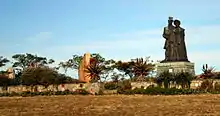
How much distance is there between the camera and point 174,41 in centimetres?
4578

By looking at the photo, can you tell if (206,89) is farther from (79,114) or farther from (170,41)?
(79,114)

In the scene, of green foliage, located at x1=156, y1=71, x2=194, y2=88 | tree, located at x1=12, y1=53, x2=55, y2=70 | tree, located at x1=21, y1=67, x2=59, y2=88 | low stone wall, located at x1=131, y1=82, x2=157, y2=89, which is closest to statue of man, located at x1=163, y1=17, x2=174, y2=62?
low stone wall, located at x1=131, y1=82, x2=157, y2=89

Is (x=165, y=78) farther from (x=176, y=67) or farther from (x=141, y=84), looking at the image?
(x=176, y=67)

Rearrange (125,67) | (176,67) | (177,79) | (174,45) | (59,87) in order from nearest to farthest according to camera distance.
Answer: (177,79) → (176,67) → (174,45) → (59,87) → (125,67)

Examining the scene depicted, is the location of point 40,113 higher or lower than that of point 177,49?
lower

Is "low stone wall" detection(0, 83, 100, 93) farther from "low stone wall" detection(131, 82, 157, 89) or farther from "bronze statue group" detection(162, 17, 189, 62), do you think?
"bronze statue group" detection(162, 17, 189, 62)

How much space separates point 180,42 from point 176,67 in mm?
3873

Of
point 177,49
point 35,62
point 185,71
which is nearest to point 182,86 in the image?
point 185,71

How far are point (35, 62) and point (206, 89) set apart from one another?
51.9 m

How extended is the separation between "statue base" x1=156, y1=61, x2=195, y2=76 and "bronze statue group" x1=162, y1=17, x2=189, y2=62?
50.9 inches

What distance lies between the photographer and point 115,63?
222 ft

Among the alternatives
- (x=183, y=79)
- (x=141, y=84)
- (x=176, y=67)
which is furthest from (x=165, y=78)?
(x=176, y=67)

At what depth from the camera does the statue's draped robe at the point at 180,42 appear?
149 feet

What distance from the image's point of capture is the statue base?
42938 millimetres
